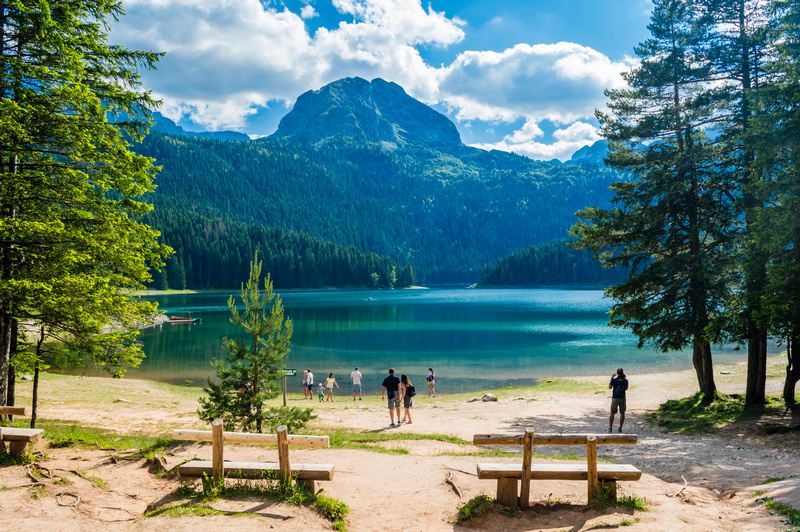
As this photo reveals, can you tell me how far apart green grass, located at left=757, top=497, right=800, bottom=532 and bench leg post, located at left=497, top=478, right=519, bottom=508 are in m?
3.85

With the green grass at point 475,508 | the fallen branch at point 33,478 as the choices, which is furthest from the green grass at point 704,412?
the fallen branch at point 33,478

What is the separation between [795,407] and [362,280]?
15505cm

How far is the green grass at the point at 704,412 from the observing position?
15.7 metres

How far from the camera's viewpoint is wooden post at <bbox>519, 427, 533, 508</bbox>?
297 inches

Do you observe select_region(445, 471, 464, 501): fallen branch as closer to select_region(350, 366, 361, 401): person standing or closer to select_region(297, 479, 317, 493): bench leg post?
select_region(297, 479, 317, 493): bench leg post

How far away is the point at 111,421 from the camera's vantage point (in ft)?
54.9

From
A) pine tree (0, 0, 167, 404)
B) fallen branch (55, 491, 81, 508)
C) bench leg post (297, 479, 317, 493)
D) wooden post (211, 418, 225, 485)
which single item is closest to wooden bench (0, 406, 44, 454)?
fallen branch (55, 491, 81, 508)

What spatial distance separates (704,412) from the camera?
56.5ft

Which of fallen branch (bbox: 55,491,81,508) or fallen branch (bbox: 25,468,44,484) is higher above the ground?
fallen branch (bbox: 25,468,44,484)

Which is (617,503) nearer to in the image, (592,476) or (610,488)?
(610,488)

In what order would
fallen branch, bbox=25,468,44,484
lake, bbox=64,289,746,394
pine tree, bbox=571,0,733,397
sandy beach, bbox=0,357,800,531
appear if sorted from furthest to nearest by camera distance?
1. lake, bbox=64,289,746,394
2. pine tree, bbox=571,0,733,397
3. fallen branch, bbox=25,468,44,484
4. sandy beach, bbox=0,357,800,531

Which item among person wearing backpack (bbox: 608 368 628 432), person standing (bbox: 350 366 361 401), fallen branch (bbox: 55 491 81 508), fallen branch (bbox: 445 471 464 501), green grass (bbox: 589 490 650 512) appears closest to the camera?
fallen branch (bbox: 55 491 81 508)

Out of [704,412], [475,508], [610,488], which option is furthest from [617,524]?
[704,412]

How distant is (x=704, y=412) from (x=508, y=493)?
13.6 m
